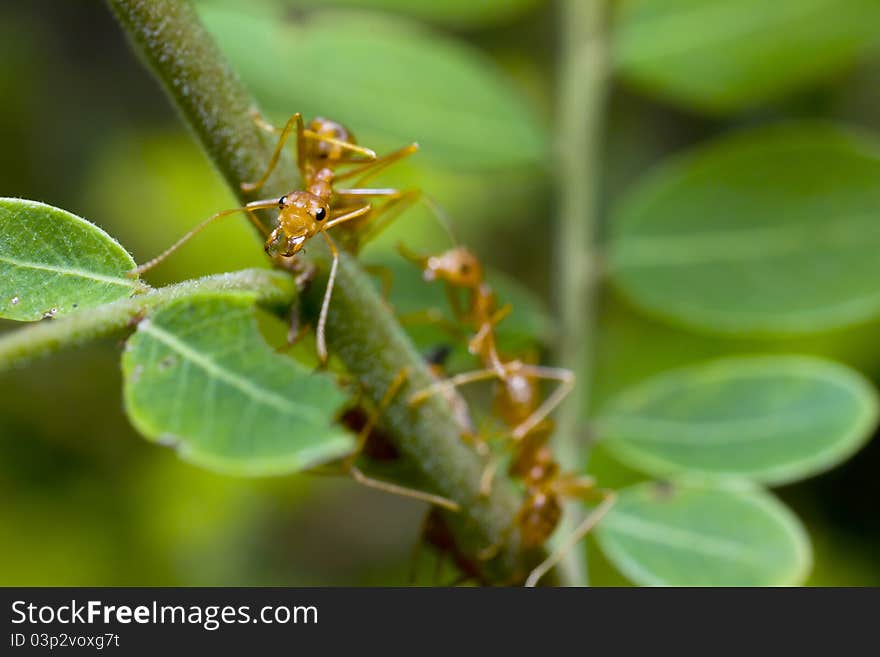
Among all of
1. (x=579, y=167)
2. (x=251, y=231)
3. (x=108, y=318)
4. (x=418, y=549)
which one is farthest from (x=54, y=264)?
(x=579, y=167)

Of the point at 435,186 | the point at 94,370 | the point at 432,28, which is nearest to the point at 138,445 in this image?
the point at 94,370

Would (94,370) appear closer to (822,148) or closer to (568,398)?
(568,398)

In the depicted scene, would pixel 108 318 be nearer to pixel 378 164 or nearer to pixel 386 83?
pixel 378 164

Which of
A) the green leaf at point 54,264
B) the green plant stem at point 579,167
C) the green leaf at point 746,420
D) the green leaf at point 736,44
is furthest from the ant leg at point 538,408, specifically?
the green leaf at point 736,44

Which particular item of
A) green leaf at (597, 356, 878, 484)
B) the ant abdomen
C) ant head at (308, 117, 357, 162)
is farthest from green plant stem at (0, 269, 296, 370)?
green leaf at (597, 356, 878, 484)

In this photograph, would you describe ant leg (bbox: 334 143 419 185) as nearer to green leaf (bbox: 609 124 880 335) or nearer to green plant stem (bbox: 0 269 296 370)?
green plant stem (bbox: 0 269 296 370)
